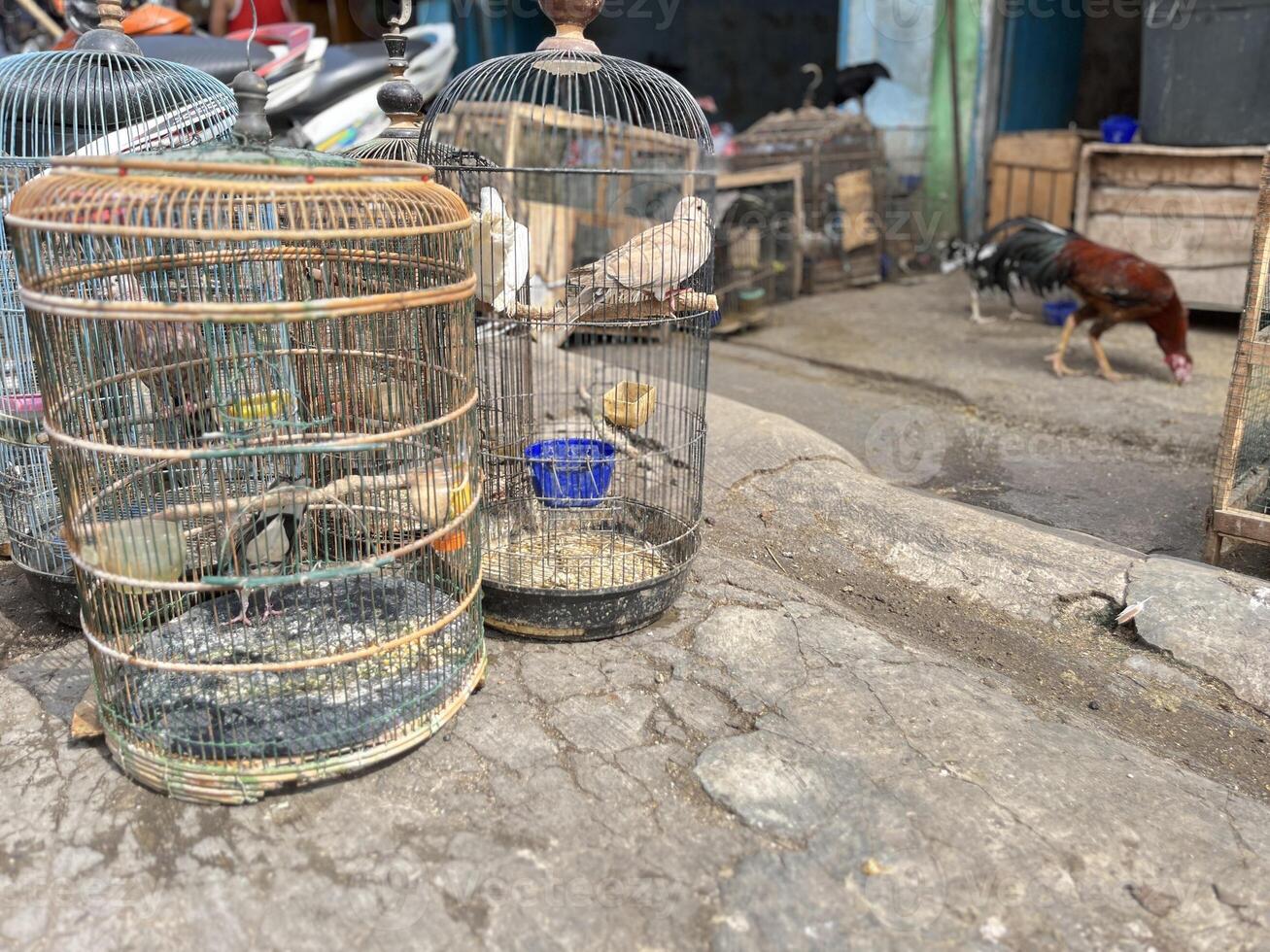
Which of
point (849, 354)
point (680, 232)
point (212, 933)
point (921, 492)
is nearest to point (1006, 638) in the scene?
point (921, 492)

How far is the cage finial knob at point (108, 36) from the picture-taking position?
130 inches

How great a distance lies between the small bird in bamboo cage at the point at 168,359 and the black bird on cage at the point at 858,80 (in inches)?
309

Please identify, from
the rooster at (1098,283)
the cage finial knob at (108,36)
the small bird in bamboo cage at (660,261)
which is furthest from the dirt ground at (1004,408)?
the cage finial knob at (108,36)

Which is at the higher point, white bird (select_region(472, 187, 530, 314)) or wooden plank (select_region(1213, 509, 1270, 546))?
white bird (select_region(472, 187, 530, 314))

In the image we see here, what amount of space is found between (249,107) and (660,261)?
1332mm

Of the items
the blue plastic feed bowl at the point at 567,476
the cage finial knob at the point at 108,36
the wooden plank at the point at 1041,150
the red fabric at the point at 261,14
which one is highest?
the red fabric at the point at 261,14

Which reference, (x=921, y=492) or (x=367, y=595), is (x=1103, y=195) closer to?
(x=921, y=492)

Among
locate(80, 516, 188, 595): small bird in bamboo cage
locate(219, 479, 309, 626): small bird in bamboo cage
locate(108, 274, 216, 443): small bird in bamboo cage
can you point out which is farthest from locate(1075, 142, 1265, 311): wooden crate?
locate(80, 516, 188, 595): small bird in bamboo cage

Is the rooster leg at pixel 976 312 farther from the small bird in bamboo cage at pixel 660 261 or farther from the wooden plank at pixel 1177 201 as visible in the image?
the small bird in bamboo cage at pixel 660 261

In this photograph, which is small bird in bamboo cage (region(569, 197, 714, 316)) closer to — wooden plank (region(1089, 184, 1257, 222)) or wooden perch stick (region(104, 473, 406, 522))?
wooden perch stick (region(104, 473, 406, 522))

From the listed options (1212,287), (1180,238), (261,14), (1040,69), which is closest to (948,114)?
(1040,69)

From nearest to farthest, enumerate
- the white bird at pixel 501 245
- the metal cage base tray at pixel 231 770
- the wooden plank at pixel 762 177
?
the metal cage base tray at pixel 231 770 < the white bird at pixel 501 245 < the wooden plank at pixel 762 177

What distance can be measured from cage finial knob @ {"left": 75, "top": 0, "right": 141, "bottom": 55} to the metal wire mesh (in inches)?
27.4

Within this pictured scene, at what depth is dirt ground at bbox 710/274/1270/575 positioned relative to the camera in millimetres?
4715
